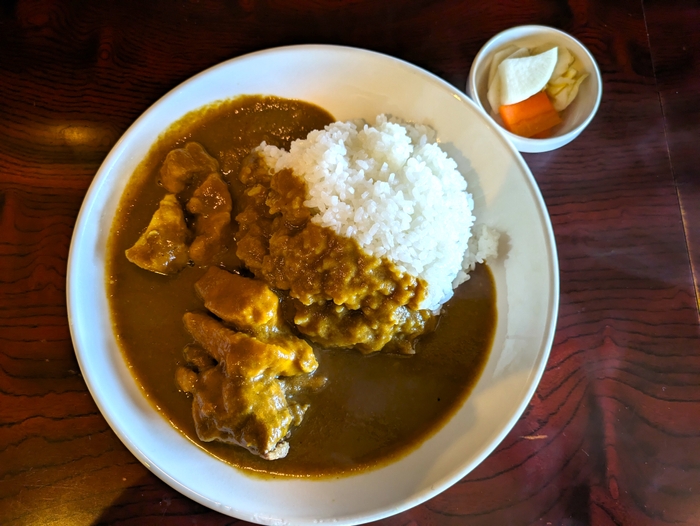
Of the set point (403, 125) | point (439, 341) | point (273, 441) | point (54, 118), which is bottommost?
point (273, 441)

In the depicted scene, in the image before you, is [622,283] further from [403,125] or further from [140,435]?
[140,435]

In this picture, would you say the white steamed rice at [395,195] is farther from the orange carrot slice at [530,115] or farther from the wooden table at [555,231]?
the wooden table at [555,231]

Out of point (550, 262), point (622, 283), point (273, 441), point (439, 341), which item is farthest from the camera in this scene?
point (622, 283)

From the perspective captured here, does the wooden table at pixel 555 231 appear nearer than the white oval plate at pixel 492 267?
No

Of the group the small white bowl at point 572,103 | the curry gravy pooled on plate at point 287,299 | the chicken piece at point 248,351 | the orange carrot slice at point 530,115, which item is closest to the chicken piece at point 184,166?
the curry gravy pooled on plate at point 287,299

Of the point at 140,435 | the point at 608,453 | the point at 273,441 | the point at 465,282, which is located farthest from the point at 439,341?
the point at 140,435

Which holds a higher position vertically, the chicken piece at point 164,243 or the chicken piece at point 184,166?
the chicken piece at point 184,166
